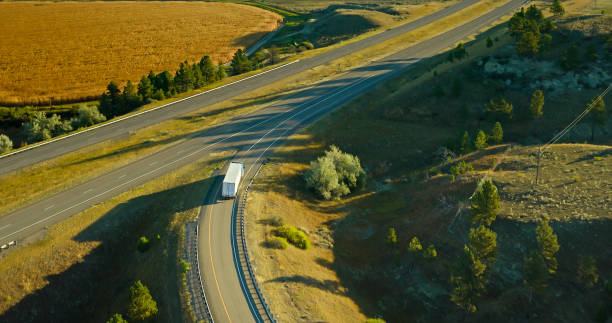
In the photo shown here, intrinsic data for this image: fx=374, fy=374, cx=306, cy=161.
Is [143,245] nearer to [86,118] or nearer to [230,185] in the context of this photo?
[230,185]

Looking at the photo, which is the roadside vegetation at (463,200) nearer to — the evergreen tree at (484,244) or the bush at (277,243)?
the evergreen tree at (484,244)

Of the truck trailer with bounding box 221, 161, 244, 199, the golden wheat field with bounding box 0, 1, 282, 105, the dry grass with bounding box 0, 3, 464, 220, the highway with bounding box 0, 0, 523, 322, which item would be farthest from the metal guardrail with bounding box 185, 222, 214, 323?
the golden wheat field with bounding box 0, 1, 282, 105

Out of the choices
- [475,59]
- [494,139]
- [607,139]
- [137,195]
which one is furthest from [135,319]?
[475,59]

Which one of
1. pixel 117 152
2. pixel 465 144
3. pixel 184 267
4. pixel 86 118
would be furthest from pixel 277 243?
pixel 86 118

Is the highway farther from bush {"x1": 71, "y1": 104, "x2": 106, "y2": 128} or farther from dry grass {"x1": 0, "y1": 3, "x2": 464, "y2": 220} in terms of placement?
bush {"x1": 71, "y1": 104, "x2": 106, "y2": 128}

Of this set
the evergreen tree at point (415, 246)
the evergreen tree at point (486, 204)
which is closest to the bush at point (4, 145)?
the evergreen tree at point (415, 246)

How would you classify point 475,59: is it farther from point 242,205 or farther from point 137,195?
point 137,195

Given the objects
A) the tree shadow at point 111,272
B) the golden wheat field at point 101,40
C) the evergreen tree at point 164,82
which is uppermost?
the golden wheat field at point 101,40
